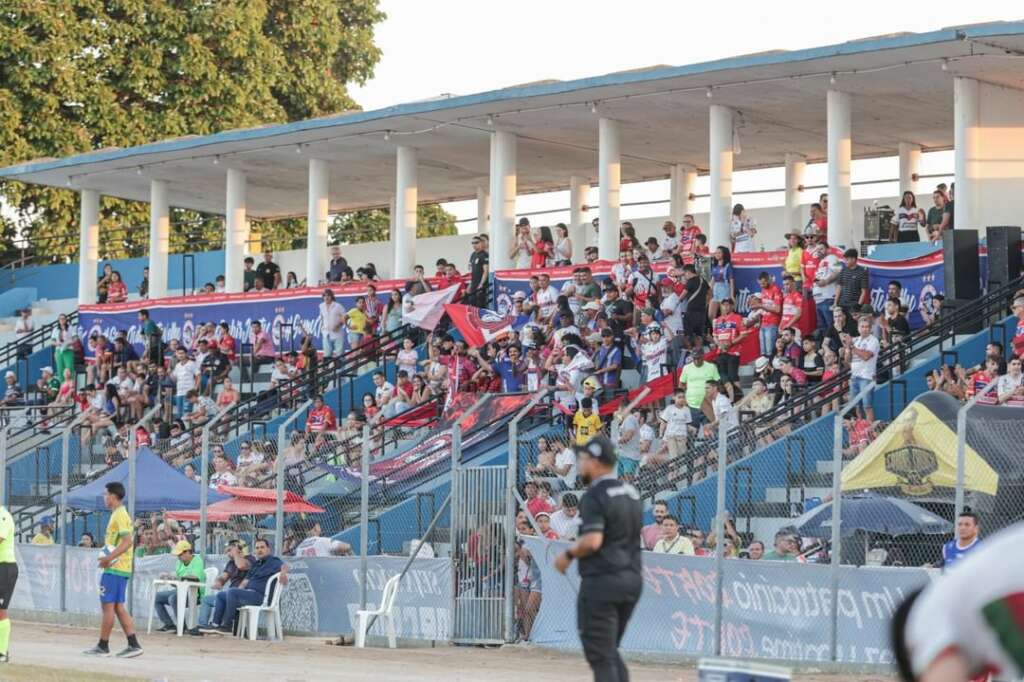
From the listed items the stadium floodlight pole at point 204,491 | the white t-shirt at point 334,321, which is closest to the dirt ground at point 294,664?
the stadium floodlight pole at point 204,491

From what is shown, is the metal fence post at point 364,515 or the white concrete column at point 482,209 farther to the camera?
the white concrete column at point 482,209

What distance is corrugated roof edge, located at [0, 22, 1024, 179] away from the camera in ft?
79.6

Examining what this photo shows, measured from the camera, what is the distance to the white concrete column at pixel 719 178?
1132 inches

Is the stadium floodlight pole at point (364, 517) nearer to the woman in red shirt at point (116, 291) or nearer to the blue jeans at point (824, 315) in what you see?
the blue jeans at point (824, 315)

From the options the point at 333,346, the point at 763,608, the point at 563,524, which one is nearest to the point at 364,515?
the point at 563,524

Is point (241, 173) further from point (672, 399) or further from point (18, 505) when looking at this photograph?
point (672, 399)

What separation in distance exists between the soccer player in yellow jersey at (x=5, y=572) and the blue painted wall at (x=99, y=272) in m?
23.9

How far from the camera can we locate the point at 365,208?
4375 cm

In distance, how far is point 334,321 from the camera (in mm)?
32156

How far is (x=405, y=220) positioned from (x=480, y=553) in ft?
48.3

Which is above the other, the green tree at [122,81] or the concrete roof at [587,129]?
the green tree at [122,81]

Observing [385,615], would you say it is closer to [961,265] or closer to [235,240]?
[961,265]

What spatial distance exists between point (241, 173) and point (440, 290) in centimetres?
813

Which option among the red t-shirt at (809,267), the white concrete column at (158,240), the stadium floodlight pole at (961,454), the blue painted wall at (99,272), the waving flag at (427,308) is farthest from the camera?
the blue painted wall at (99,272)
